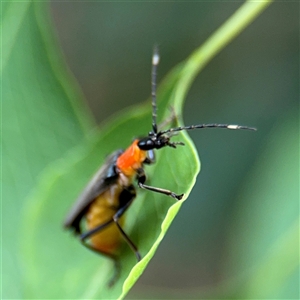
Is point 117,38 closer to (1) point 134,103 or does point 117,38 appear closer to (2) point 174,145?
(1) point 134,103

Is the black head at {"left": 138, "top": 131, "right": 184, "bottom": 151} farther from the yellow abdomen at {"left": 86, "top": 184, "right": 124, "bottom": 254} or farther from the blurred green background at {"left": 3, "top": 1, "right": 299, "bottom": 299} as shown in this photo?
the blurred green background at {"left": 3, "top": 1, "right": 299, "bottom": 299}

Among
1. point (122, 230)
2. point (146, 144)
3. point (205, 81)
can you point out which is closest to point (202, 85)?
point (205, 81)

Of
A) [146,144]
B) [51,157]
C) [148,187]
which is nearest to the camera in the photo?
[148,187]

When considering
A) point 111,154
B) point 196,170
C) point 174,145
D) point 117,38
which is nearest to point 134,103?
point 117,38

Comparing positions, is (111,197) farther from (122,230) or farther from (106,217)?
(122,230)

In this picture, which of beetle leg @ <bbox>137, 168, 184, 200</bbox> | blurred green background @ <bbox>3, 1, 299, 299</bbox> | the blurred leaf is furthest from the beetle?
blurred green background @ <bbox>3, 1, 299, 299</bbox>

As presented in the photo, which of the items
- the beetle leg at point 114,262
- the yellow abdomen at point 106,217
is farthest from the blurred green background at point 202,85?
the beetle leg at point 114,262

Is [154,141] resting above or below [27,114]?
below
